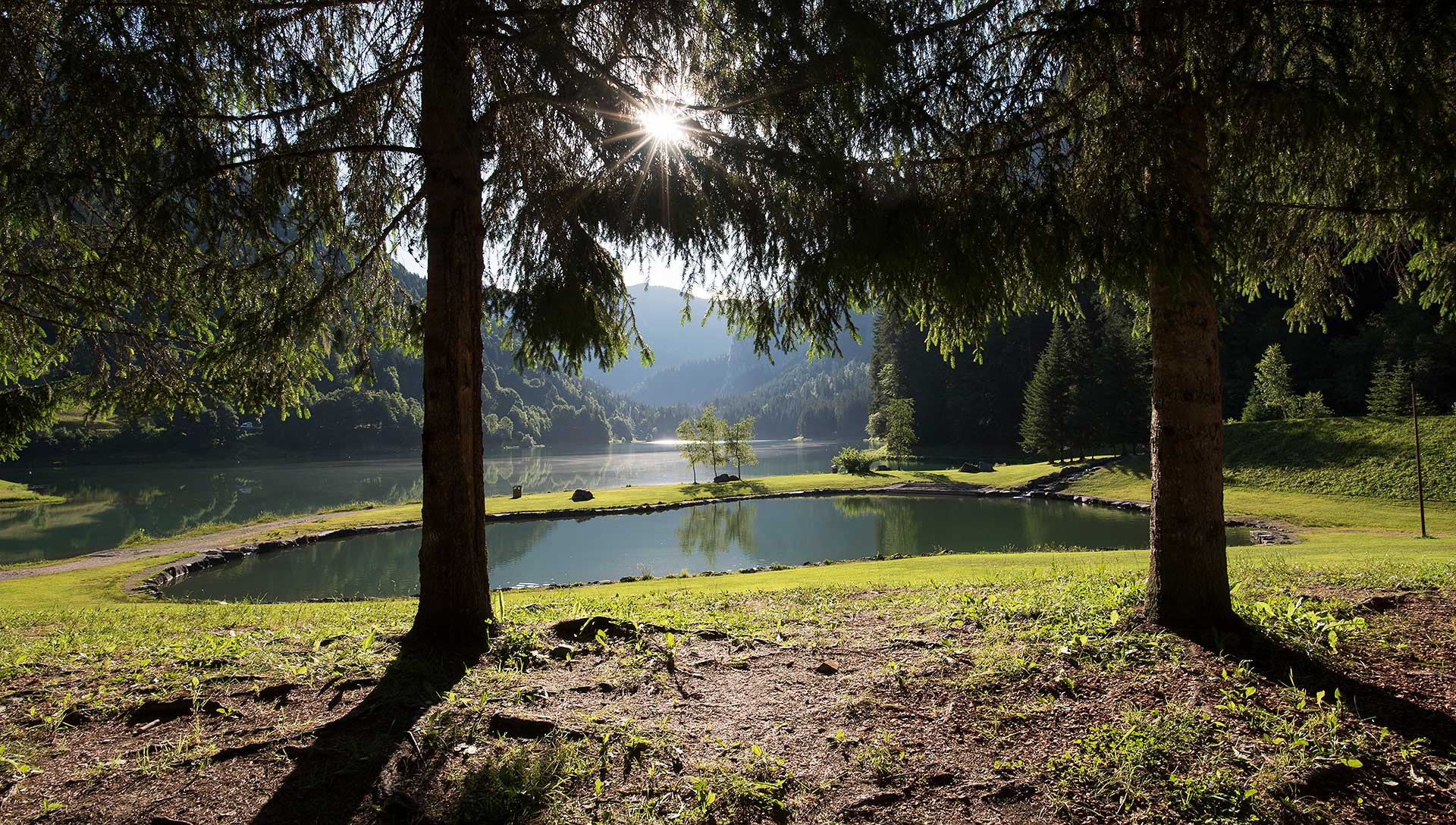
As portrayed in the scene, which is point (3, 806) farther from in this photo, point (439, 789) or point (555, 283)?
point (555, 283)

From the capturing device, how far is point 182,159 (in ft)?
14.2

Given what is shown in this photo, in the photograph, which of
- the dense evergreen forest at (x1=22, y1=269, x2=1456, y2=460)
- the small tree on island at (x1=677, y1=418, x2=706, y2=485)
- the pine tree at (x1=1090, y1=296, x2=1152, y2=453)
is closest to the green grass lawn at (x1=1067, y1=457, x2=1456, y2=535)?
the dense evergreen forest at (x1=22, y1=269, x2=1456, y2=460)

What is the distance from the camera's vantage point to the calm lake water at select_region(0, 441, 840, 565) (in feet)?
92.2

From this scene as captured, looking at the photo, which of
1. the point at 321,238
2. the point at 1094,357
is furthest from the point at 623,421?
the point at 321,238

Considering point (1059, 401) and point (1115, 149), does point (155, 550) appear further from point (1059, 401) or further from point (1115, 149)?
point (1059, 401)

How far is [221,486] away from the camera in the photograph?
162 feet

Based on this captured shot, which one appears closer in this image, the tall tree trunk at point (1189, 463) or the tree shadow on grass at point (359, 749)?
the tree shadow on grass at point (359, 749)

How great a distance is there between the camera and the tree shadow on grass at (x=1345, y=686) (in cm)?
306

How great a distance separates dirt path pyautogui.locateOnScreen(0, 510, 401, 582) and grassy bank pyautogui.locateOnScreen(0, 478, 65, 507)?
22117mm

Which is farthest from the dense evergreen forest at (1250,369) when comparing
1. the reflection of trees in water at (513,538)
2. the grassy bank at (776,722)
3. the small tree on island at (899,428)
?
the grassy bank at (776,722)

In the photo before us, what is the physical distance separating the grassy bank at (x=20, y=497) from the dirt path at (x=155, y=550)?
22.1 meters

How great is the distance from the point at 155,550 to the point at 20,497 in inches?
1168

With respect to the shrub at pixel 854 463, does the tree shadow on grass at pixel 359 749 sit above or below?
above

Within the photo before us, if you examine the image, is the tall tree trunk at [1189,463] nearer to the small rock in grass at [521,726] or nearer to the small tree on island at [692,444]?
the small rock in grass at [521,726]
